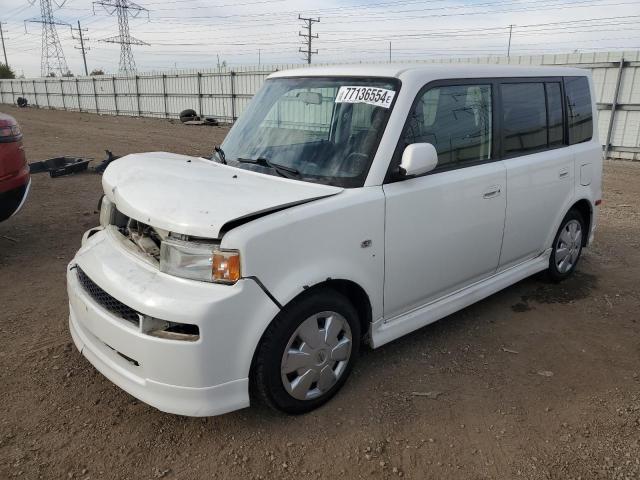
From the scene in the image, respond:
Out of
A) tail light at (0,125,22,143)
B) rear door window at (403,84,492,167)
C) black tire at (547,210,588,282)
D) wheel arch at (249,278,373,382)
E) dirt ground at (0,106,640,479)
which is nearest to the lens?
dirt ground at (0,106,640,479)

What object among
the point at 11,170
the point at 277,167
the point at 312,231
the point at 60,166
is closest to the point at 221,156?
the point at 277,167

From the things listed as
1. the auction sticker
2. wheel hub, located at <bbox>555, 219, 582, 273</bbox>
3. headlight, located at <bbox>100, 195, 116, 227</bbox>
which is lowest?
wheel hub, located at <bbox>555, 219, 582, 273</bbox>

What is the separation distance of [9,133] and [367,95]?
3747mm

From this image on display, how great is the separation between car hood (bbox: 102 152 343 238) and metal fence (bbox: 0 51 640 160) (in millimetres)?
8960

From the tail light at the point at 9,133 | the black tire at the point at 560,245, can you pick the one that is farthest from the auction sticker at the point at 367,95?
the tail light at the point at 9,133

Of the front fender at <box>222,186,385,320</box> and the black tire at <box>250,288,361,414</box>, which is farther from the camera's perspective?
the black tire at <box>250,288,361,414</box>

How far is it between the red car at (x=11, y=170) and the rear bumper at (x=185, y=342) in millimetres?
2936

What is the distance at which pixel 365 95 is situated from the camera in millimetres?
3090

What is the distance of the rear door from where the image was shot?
373 cm

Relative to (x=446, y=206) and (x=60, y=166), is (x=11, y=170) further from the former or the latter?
(x=60, y=166)

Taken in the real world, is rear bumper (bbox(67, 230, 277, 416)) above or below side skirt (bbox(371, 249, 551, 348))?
above

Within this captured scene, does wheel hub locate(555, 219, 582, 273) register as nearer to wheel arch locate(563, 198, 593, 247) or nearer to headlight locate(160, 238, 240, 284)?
wheel arch locate(563, 198, 593, 247)

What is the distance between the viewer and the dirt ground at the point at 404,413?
2.47m

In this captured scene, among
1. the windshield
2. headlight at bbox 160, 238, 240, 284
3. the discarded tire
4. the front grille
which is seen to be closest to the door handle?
the windshield
